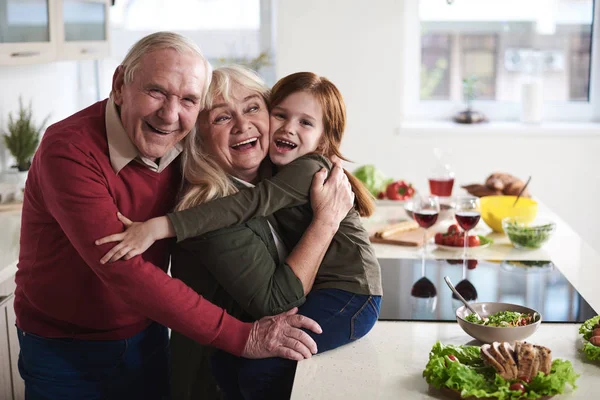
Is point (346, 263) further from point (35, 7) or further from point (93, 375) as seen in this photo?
point (35, 7)

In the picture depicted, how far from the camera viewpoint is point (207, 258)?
184 cm

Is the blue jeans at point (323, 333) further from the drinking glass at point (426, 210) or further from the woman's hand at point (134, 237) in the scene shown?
the drinking glass at point (426, 210)

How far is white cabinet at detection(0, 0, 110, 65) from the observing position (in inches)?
124

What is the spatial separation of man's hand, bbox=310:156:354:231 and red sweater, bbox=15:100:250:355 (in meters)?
0.35

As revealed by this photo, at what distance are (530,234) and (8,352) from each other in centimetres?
180

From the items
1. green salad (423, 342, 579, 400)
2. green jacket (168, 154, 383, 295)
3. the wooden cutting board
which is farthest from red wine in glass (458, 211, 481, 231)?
green salad (423, 342, 579, 400)

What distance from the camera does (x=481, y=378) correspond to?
1.49 meters

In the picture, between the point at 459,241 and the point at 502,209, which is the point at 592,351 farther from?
the point at 502,209

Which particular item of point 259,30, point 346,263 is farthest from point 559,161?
point 346,263

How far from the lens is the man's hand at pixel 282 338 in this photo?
5.77 ft

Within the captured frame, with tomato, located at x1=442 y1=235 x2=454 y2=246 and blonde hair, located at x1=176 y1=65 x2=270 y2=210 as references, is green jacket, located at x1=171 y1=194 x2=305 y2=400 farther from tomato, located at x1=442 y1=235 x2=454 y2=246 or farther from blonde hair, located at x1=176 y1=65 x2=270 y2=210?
tomato, located at x1=442 y1=235 x2=454 y2=246

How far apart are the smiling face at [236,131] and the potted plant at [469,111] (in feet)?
10.2

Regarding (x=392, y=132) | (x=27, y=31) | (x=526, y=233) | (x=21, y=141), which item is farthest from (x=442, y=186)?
(x=21, y=141)

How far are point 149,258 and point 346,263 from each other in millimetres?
495
